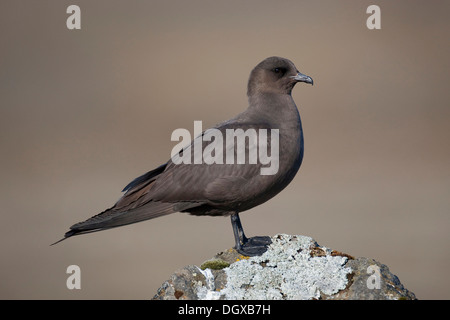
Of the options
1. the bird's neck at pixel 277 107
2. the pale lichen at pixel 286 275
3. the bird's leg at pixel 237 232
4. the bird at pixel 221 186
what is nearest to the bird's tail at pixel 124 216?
the bird at pixel 221 186

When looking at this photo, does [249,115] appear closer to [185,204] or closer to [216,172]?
[216,172]

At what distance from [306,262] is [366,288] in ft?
2.08

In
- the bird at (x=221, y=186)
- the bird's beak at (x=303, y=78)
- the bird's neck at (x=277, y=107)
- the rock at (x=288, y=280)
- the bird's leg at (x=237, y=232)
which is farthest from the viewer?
the bird's beak at (x=303, y=78)

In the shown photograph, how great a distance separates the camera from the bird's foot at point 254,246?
238 inches

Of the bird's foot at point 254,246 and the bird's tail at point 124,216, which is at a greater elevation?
the bird's tail at point 124,216

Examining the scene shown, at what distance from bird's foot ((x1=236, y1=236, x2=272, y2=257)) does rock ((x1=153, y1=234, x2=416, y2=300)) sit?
270 millimetres

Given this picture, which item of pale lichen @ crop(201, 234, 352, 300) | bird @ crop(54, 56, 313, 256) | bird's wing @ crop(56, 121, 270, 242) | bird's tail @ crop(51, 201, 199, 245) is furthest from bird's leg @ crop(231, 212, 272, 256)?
bird's tail @ crop(51, 201, 199, 245)

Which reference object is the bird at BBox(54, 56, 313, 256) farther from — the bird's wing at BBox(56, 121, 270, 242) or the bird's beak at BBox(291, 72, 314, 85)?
the bird's beak at BBox(291, 72, 314, 85)

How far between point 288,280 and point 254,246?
0.88 metres

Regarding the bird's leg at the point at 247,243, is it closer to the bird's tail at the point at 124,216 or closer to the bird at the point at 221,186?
the bird at the point at 221,186

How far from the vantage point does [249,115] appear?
6.57 metres

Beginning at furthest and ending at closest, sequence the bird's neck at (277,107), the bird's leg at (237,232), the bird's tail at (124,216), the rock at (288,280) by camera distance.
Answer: the bird's neck at (277,107) < the bird's leg at (237,232) < the bird's tail at (124,216) < the rock at (288,280)

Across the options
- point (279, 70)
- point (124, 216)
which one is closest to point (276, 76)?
point (279, 70)

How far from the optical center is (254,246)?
20.5 ft
